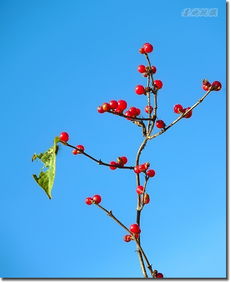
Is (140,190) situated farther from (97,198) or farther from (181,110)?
(181,110)

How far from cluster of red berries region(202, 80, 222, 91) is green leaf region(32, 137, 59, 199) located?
0.74 m

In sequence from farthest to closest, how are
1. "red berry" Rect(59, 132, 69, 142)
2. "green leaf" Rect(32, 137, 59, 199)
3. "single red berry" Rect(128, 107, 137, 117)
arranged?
"single red berry" Rect(128, 107, 137, 117) < "red berry" Rect(59, 132, 69, 142) < "green leaf" Rect(32, 137, 59, 199)

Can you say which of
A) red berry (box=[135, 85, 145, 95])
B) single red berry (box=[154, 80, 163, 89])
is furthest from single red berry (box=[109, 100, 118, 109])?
single red berry (box=[154, 80, 163, 89])

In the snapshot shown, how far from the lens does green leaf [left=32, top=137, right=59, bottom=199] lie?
1.29 m

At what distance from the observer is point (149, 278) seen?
56.9 inches

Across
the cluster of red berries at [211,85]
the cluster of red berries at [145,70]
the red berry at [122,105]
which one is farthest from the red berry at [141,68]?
the cluster of red berries at [211,85]

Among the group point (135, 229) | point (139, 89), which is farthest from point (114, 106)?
point (135, 229)

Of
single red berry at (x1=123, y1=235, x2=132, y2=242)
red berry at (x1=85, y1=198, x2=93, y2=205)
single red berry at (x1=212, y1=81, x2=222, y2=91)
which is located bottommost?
single red berry at (x1=123, y1=235, x2=132, y2=242)

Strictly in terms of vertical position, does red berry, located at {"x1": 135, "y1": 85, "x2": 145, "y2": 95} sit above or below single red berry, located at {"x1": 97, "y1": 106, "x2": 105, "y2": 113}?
above

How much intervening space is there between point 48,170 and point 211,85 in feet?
2.73

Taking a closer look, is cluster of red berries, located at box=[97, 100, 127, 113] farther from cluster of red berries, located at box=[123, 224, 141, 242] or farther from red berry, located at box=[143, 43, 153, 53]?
cluster of red berries, located at box=[123, 224, 141, 242]

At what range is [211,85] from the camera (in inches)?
61.6

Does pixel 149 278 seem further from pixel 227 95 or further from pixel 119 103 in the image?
pixel 227 95

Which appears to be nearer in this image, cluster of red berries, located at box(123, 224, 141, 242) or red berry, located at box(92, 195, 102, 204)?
cluster of red berries, located at box(123, 224, 141, 242)
